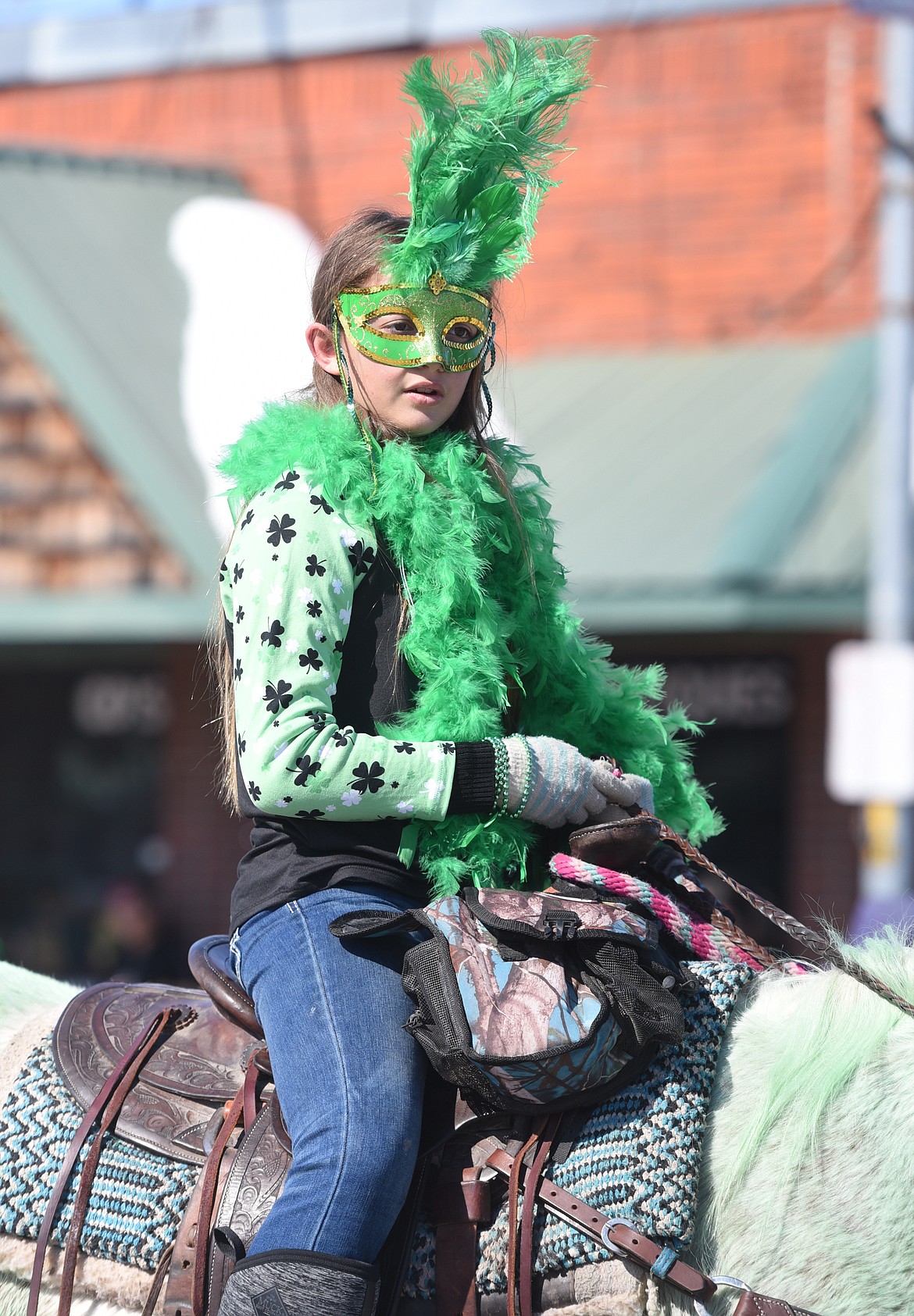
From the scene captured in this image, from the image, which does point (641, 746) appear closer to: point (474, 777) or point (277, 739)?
point (474, 777)

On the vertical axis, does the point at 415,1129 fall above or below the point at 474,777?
below

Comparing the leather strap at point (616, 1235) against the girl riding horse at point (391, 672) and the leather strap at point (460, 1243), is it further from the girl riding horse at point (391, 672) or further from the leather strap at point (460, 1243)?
the girl riding horse at point (391, 672)

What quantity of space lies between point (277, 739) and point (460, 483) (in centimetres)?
66

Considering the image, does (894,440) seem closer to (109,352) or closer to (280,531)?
(109,352)

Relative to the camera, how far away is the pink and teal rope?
243cm

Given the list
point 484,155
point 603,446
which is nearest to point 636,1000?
point 484,155

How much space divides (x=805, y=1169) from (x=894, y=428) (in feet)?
18.1

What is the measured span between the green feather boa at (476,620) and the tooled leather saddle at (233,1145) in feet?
0.93

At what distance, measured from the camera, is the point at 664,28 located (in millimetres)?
10203

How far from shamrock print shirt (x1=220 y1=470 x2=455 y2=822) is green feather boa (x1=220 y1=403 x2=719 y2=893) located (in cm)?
11

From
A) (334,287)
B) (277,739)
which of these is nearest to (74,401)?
(334,287)

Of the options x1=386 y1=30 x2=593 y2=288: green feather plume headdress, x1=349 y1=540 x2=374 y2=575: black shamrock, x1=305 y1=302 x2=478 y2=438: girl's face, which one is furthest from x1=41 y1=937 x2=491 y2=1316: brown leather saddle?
x1=386 y1=30 x2=593 y2=288: green feather plume headdress

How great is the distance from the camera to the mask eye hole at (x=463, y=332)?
2.59 metres

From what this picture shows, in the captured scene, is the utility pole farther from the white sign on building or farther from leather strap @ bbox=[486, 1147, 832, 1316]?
leather strap @ bbox=[486, 1147, 832, 1316]
